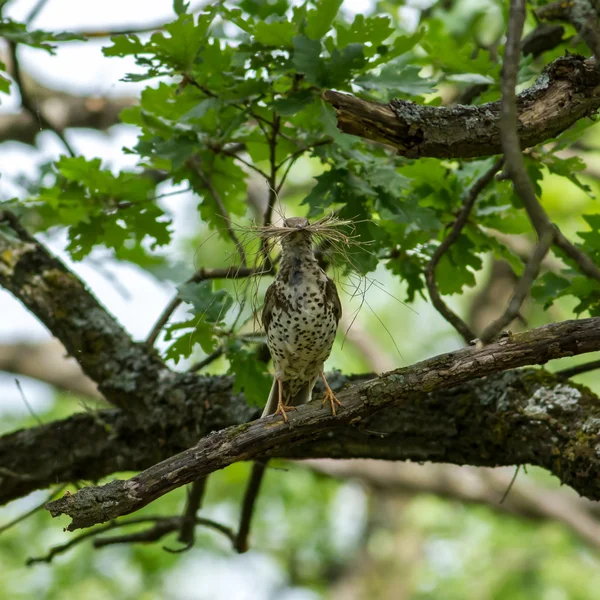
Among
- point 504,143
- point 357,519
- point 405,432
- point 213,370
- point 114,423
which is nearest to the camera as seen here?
point 504,143

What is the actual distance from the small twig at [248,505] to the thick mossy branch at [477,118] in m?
2.44

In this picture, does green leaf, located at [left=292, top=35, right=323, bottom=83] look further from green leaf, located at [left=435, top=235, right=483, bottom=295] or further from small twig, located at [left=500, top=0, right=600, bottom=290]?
green leaf, located at [left=435, top=235, right=483, bottom=295]

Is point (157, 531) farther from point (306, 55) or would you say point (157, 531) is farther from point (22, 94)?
point (306, 55)

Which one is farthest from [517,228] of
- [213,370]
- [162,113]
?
[213,370]

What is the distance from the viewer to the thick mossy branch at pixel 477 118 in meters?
2.87

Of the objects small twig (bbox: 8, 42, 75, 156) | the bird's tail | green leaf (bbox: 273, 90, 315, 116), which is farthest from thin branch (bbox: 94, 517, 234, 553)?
green leaf (bbox: 273, 90, 315, 116)

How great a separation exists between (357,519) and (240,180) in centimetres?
1171

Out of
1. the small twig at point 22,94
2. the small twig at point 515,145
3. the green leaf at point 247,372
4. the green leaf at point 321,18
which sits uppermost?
the small twig at point 22,94

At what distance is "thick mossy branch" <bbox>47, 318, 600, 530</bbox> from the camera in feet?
9.39

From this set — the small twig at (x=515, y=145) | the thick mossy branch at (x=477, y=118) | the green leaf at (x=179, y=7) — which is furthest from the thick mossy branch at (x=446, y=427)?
the green leaf at (x=179, y=7)

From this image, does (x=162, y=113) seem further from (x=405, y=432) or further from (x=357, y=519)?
(x=357, y=519)

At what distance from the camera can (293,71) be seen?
3.27 metres

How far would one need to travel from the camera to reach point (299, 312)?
3918 mm

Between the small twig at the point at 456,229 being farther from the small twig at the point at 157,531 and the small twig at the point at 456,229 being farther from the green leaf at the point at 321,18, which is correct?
the small twig at the point at 157,531
